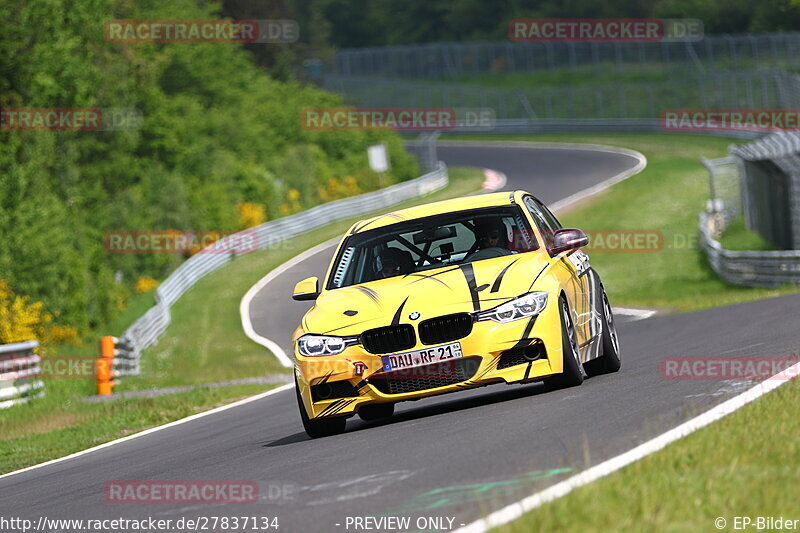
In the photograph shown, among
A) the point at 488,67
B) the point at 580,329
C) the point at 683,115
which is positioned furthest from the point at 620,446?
the point at 488,67

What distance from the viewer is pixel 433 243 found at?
37.2 feet

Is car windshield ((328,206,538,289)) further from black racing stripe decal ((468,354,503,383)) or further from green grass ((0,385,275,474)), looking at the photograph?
green grass ((0,385,275,474))

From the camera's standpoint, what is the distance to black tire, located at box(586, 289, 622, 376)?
38.7 feet

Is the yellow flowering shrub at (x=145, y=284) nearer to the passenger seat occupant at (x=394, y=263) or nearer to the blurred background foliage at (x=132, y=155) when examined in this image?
the blurred background foliage at (x=132, y=155)

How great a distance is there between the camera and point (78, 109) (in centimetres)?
5584

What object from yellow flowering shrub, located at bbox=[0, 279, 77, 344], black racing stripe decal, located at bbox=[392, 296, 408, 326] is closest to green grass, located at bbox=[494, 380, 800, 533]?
black racing stripe decal, located at bbox=[392, 296, 408, 326]

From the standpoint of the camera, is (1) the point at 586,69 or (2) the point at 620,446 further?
(1) the point at 586,69

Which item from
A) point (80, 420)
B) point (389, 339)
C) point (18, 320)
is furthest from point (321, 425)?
point (18, 320)

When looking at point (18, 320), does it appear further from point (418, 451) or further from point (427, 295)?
point (418, 451)

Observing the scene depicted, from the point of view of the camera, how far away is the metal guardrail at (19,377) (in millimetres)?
21297

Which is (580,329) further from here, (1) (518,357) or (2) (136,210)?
(2) (136,210)

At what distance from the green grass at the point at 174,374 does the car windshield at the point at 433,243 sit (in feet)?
14.0

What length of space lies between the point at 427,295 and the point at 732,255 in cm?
2163

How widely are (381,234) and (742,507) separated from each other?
255 inches
